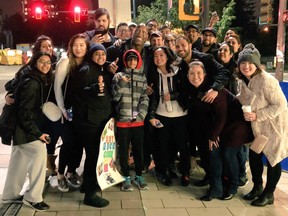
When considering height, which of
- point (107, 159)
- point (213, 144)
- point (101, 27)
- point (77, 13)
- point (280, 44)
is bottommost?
point (107, 159)

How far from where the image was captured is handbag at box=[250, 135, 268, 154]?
170 inches

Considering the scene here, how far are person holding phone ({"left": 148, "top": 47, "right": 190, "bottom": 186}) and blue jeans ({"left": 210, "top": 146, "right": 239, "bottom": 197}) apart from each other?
1.80ft

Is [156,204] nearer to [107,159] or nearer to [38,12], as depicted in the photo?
[107,159]

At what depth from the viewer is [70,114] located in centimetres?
477

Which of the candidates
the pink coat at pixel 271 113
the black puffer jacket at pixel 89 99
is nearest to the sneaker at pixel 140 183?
the black puffer jacket at pixel 89 99

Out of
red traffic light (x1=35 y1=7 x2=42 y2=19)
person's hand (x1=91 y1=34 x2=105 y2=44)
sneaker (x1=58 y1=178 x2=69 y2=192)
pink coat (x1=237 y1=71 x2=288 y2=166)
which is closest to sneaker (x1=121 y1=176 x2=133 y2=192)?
sneaker (x1=58 y1=178 x2=69 y2=192)

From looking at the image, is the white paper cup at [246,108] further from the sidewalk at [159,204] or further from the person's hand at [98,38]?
the person's hand at [98,38]

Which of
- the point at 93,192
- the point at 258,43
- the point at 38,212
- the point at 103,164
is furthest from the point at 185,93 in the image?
the point at 258,43

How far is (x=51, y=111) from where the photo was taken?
4527 mm

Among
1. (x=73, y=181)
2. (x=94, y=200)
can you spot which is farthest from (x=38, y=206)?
(x=73, y=181)

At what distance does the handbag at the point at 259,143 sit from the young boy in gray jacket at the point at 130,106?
1414 millimetres

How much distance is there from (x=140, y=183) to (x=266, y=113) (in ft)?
6.17

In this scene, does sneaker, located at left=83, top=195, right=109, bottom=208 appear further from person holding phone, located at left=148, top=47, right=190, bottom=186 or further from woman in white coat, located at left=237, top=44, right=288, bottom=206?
woman in white coat, located at left=237, top=44, right=288, bottom=206

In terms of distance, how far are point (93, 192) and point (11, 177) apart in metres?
0.98
